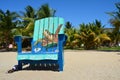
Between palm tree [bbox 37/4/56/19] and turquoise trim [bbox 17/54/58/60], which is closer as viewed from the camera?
turquoise trim [bbox 17/54/58/60]

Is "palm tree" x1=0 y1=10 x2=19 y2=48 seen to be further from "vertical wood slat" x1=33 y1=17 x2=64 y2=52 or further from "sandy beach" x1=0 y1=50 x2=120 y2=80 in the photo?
"vertical wood slat" x1=33 y1=17 x2=64 y2=52

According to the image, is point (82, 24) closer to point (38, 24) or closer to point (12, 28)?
point (12, 28)

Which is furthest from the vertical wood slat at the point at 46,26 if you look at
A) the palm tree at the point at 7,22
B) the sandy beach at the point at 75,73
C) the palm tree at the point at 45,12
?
the palm tree at the point at 7,22

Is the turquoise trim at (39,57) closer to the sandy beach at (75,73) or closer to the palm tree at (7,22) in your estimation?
the sandy beach at (75,73)

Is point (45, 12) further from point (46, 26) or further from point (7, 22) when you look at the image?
point (46, 26)

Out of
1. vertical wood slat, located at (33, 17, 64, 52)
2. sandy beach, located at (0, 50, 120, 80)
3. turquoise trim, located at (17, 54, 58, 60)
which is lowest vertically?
sandy beach, located at (0, 50, 120, 80)

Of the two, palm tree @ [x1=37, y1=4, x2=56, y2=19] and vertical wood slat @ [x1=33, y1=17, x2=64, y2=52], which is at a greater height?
palm tree @ [x1=37, y1=4, x2=56, y2=19]

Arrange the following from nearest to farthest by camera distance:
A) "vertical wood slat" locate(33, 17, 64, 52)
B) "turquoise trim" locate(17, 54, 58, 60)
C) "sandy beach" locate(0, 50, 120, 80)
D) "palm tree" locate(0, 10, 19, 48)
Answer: "sandy beach" locate(0, 50, 120, 80), "turquoise trim" locate(17, 54, 58, 60), "vertical wood slat" locate(33, 17, 64, 52), "palm tree" locate(0, 10, 19, 48)

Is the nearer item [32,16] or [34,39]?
[34,39]

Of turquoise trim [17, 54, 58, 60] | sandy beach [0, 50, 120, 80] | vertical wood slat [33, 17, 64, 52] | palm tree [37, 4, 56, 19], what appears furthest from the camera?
palm tree [37, 4, 56, 19]

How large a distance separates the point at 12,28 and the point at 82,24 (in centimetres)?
796

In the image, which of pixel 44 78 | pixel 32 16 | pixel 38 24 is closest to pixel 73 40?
pixel 32 16

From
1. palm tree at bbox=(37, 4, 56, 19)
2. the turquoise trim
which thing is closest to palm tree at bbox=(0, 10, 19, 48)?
palm tree at bbox=(37, 4, 56, 19)

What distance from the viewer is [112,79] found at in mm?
5383
